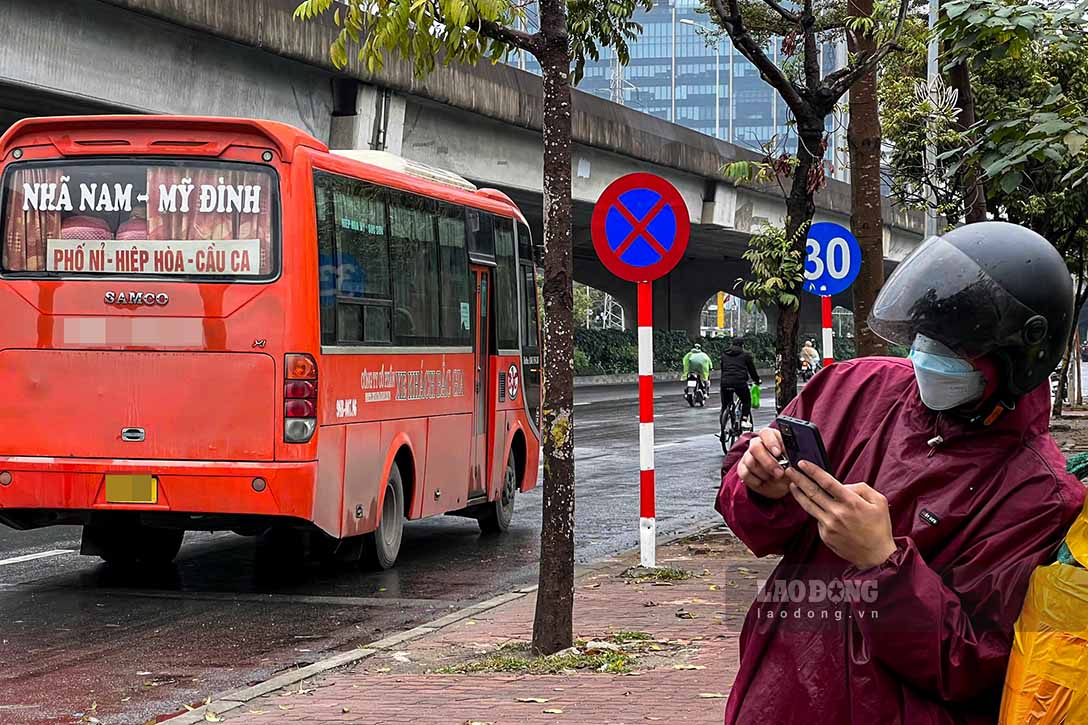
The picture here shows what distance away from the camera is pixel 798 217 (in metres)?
12.6

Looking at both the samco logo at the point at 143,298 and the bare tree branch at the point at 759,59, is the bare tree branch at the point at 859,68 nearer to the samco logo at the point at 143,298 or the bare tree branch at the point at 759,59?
the bare tree branch at the point at 759,59

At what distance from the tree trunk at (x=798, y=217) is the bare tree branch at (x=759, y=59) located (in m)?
0.17

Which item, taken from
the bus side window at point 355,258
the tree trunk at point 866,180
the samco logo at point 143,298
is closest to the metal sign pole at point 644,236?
the bus side window at point 355,258

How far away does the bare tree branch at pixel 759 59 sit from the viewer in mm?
12328

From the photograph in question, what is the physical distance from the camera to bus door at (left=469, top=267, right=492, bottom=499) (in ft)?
45.8

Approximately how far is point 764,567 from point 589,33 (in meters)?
4.37

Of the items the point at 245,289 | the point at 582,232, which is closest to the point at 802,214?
the point at 245,289

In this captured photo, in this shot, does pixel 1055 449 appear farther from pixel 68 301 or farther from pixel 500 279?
pixel 500 279

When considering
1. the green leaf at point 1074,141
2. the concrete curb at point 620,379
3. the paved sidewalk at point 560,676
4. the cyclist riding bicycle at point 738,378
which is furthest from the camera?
the concrete curb at point 620,379

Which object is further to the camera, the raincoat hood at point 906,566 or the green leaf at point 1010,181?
the green leaf at point 1010,181

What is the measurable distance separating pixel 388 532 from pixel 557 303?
444cm

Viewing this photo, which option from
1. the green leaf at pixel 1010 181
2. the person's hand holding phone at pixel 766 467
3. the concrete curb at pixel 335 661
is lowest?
the concrete curb at pixel 335 661

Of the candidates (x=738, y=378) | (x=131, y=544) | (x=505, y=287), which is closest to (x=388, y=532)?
(x=131, y=544)

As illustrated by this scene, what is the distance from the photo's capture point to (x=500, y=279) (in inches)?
569
